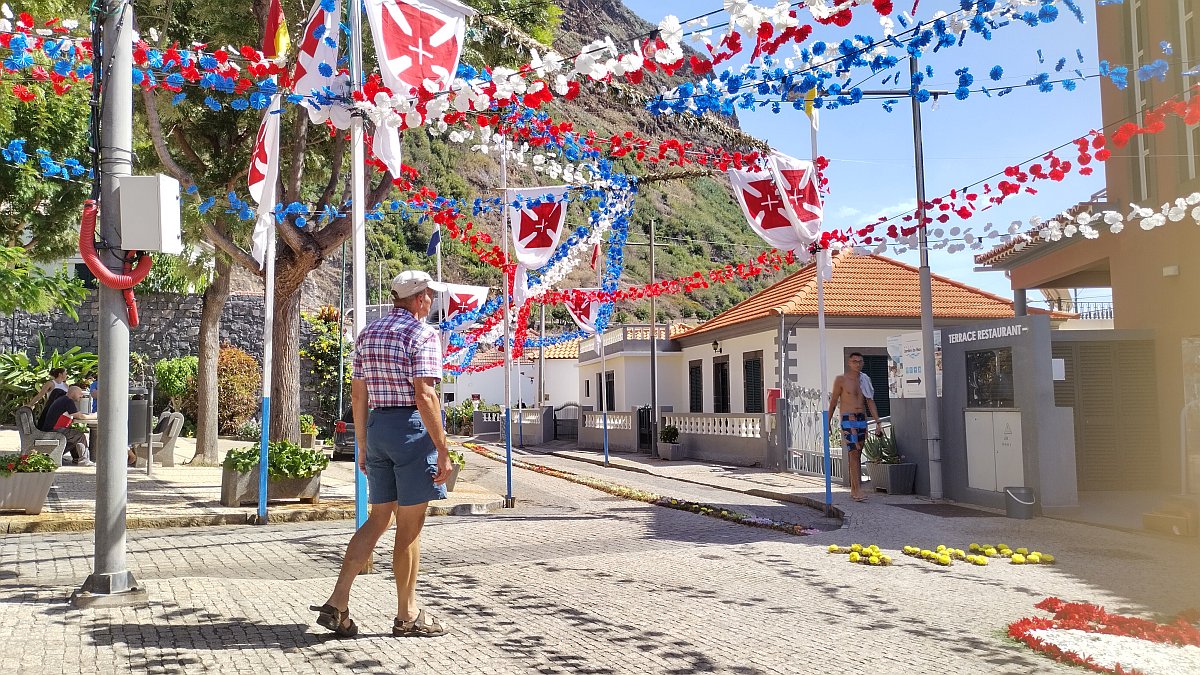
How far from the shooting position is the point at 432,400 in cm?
512

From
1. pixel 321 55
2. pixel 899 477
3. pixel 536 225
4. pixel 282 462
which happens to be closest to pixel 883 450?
pixel 899 477

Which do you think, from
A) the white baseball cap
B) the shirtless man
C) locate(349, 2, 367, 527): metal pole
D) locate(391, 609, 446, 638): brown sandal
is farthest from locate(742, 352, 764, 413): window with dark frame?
locate(391, 609, 446, 638): brown sandal

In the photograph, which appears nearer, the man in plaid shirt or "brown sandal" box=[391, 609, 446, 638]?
the man in plaid shirt

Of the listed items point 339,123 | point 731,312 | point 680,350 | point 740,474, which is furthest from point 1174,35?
point 680,350

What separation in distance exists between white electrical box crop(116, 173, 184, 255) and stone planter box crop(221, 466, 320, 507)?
5.73 metres

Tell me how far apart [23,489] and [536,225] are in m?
6.78

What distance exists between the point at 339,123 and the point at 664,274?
341 feet

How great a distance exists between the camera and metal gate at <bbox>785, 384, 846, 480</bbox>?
18358 millimetres

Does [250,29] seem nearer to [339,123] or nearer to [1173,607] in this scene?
[339,123]

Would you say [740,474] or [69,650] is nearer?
[69,650]

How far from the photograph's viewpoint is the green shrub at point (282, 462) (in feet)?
37.4

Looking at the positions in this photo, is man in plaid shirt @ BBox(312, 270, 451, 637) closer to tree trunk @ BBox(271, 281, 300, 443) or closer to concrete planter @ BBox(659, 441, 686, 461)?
tree trunk @ BBox(271, 281, 300, 443)

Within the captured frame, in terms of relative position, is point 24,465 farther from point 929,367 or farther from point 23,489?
point 929,367

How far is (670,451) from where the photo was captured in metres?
24.9
